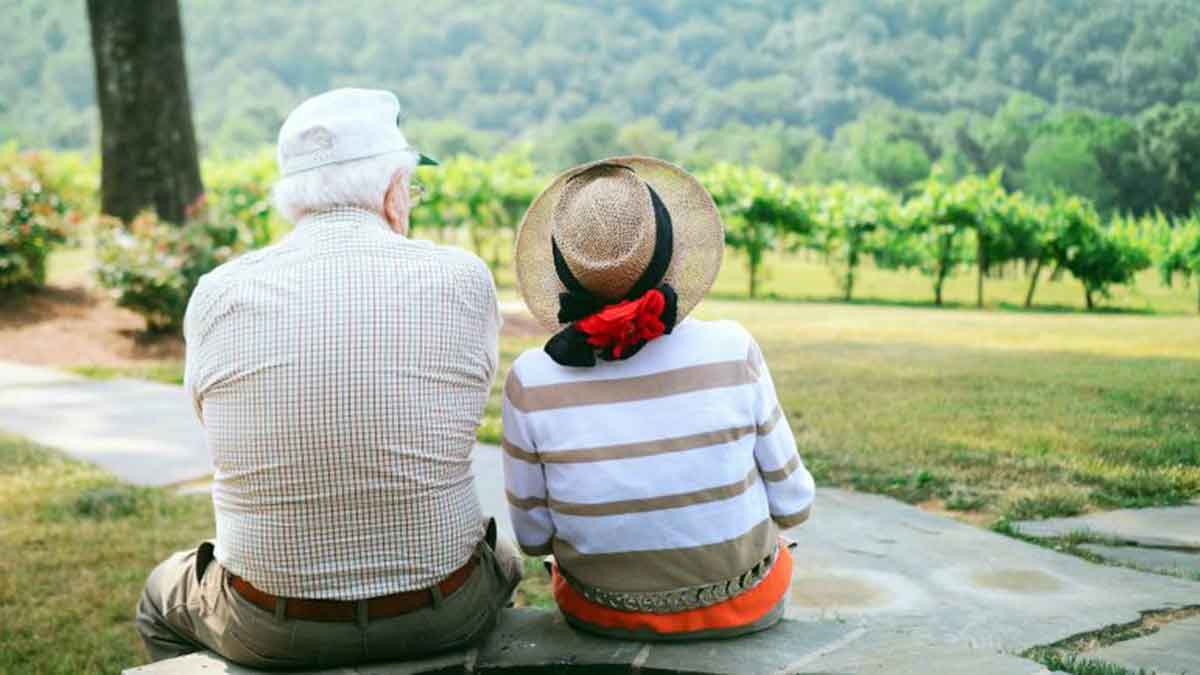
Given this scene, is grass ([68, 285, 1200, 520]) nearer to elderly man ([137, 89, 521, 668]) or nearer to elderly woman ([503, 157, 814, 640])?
elderly woman ([503, 157, 814, 640])

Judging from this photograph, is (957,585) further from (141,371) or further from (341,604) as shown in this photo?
(141,371)

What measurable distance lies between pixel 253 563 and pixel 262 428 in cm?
29

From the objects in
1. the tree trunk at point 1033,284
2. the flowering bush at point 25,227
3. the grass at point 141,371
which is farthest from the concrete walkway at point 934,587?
the flowering bush at point 25,227

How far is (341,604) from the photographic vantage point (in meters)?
2.48

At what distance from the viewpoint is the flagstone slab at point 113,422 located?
589 centimetres

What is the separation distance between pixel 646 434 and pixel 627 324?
0.24 metres

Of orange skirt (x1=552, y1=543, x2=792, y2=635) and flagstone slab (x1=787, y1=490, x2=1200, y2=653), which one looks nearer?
orange skirt (x1=552, y1=543, x2=792, y2=635)

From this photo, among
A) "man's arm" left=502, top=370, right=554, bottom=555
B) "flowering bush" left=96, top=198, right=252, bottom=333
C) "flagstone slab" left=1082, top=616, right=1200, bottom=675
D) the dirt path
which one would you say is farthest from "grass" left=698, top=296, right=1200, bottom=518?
the dirt path

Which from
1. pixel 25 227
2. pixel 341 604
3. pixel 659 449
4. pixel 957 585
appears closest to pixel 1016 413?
pixel 957 585

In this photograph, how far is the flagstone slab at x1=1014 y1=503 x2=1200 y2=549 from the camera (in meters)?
4.03

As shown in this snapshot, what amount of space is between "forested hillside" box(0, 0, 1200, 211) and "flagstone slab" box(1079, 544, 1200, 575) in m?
1.96

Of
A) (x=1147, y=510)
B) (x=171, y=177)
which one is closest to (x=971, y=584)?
(x=1147, y=510)

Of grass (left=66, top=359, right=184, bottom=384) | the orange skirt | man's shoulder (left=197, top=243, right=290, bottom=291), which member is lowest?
grass (left=66, top=359, right=184, bottom=384)

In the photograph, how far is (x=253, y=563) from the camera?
8.09 feet
